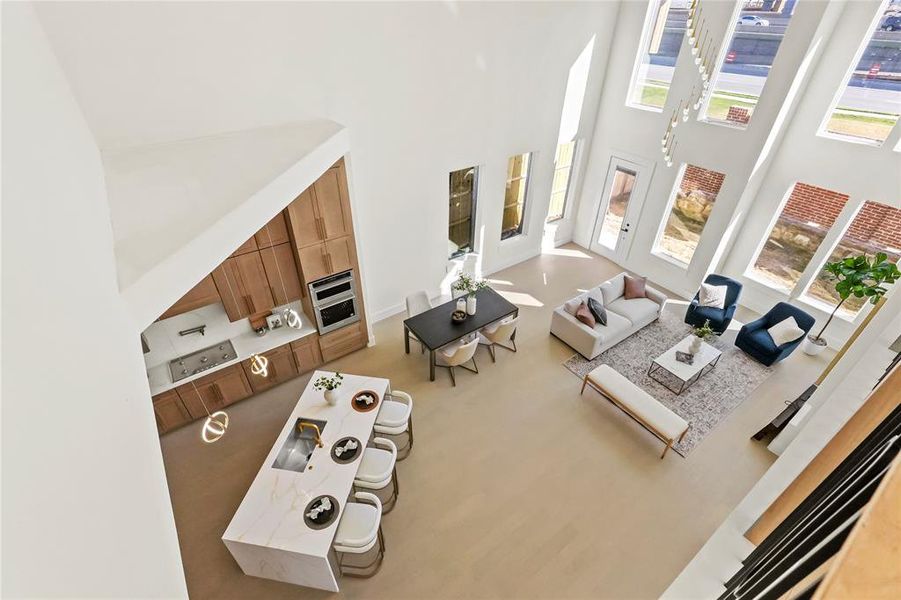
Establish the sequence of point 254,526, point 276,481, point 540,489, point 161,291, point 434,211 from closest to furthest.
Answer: point 161,291
point 254,526
point 276,481
point 540,489
point 434,211

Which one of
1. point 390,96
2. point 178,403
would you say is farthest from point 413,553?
point 390,96

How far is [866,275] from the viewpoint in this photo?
5.40m

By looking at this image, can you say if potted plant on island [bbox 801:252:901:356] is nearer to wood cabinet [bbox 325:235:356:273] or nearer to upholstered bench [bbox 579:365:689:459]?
upholstered bench [bbox 579:365:689:459]

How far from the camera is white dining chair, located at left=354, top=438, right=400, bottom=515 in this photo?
3996mm

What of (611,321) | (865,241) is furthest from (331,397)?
(865,241)

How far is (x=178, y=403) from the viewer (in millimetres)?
4898

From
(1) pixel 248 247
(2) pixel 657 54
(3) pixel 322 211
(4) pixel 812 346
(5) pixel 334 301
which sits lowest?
(4) pixel 812 346

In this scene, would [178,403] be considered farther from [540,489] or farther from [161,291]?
[540,489]

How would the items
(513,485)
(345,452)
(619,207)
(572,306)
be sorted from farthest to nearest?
1. (619,207)
2. (572,306)
3. (513,485)
4. (345,452)

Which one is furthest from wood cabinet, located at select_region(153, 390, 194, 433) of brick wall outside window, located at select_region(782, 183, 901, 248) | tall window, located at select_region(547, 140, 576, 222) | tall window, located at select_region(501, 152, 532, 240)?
brick wall outside window, located at select_region(782, 183, 901, 248)

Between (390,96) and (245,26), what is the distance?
1.73m

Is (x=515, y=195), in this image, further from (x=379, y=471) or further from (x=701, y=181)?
(x=379, y=471)

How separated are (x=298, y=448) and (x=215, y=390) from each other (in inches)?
64.7

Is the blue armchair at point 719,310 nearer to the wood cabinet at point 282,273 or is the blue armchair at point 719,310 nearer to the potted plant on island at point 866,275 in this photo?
the potted plant on island at point 866,275
